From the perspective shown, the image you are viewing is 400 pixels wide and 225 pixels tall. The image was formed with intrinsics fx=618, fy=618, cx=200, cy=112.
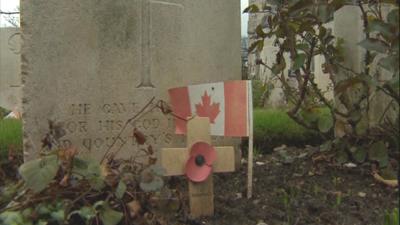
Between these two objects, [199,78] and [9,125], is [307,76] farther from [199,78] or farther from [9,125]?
[9,125]

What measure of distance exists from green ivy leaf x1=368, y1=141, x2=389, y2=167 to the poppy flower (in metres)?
1.00

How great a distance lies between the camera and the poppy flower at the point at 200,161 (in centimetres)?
257

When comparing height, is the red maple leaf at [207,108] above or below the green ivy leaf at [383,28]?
below

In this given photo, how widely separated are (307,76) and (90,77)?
49.5 inches

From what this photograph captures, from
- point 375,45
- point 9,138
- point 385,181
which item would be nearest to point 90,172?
point 375,45

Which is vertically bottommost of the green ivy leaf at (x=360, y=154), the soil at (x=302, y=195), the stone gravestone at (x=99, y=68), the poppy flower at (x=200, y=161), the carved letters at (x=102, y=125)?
the soil at (x=302, y=195)

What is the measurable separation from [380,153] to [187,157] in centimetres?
112

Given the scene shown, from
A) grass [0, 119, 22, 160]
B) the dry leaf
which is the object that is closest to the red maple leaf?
the dry leaf

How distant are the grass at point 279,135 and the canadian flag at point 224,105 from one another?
4.62 ft

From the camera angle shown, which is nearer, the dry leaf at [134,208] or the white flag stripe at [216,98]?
the dry leaf at [134,208]

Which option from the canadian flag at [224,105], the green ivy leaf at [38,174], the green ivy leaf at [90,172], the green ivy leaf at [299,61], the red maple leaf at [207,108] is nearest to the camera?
the green ivy leaf at [38,174]

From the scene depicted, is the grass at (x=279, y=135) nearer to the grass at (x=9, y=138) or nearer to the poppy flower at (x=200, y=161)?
the grass at (x=9, y=138)

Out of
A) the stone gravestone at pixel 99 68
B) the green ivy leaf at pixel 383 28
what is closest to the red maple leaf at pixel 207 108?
the stone gravestone at pixel 99 68

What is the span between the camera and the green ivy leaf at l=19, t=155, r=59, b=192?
2.08 m
